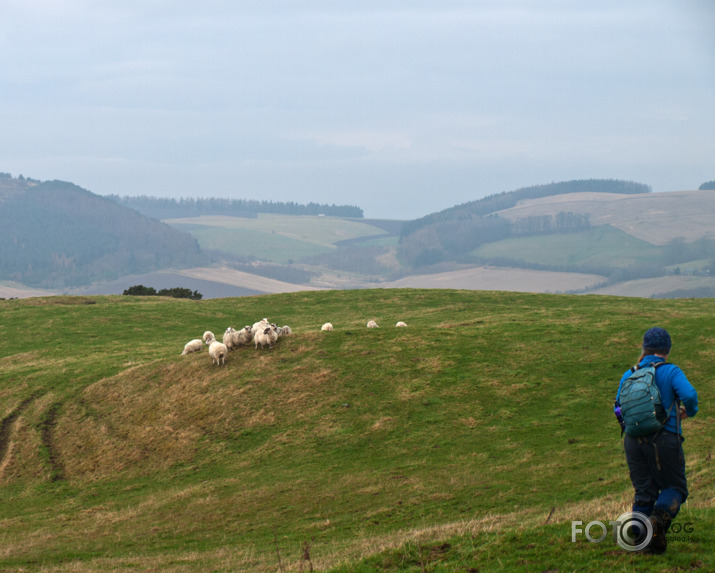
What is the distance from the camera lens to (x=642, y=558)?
10125mm

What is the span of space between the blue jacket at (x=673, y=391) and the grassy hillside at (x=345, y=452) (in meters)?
2.03

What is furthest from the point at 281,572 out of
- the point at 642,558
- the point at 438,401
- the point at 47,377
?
the point at 47,377

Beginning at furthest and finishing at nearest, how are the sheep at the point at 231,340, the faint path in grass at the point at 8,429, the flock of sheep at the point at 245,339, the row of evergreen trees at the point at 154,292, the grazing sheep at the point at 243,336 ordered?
the row of evergreen trees at the point at 154,292 → the sheep at the point at 231,340 → the grazing sheep at the point at 243,336 → the flock of sheep at the point at 245,339 → the faint path in grass at the point at 8,429

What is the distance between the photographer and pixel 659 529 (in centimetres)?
1004

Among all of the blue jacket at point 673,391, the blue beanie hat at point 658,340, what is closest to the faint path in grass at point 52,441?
the blue beanie hat at point 658,340

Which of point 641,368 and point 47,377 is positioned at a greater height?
point 641,368

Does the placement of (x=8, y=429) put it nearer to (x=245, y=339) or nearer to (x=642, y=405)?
(x=245, y=339)

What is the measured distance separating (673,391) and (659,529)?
6.63 ft

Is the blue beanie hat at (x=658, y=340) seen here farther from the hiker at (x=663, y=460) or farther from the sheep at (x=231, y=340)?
the sheep at (x=231, y=340)

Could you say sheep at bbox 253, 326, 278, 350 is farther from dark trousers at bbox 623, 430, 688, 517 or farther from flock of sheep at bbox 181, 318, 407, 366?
dark trousers at bbox 623, 430, 688, 517

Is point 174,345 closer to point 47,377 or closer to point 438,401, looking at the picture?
point 47,377

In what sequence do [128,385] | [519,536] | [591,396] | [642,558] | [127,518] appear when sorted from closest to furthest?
[642,558]
[519,536]
[127,518]
[591,396]
[128,385]

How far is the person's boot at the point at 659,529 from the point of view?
1002cm

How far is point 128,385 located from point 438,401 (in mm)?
15482
